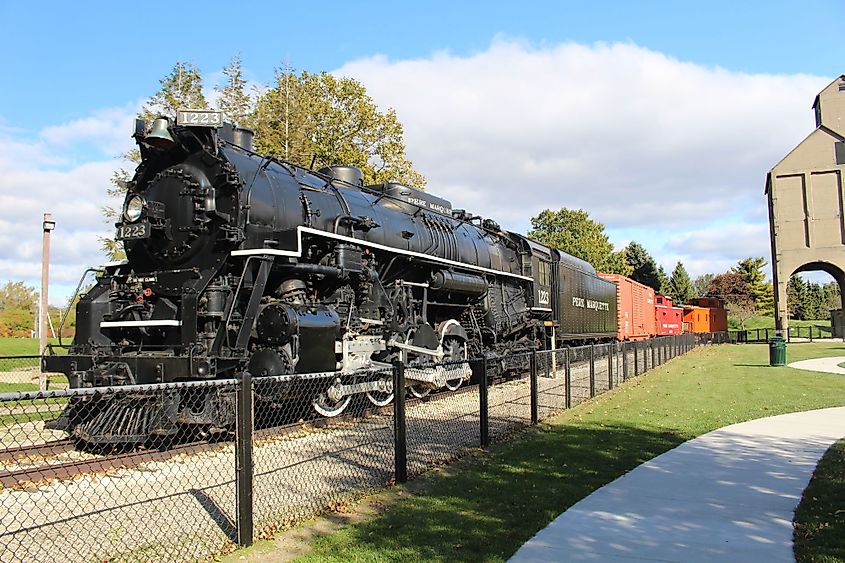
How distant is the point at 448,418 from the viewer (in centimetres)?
972

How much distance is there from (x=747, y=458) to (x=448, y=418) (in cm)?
A: 401

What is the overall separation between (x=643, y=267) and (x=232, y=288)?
77.0 meters

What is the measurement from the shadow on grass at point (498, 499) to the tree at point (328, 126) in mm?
21333

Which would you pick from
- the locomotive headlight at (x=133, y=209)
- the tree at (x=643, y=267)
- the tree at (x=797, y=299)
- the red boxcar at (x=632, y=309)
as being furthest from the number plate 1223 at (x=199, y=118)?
the tree at (x=797, y=299)

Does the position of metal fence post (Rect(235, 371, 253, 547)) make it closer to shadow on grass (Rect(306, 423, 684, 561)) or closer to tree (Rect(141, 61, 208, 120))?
shadow on grass (Rect(306, 423, 684, 561))

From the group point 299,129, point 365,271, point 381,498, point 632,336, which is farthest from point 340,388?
point 632,336

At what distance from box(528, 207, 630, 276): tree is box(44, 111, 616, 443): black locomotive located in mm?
56509

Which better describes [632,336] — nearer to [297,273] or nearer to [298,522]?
[297,273]

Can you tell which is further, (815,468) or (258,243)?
(258,243)

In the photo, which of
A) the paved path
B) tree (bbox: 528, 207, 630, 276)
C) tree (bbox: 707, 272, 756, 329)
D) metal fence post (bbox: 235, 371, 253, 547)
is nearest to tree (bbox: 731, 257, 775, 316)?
tree (bbox: 707, 272, 756, 329)

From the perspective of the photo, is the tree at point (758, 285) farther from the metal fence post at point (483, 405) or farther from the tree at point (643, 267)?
the metal fence post at point (483, 405)

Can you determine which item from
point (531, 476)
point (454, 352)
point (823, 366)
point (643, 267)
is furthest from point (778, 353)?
point (643, 267)

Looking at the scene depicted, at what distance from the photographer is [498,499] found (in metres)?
6.00

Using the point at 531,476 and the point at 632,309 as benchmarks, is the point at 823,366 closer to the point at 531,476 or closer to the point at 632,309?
the point at 632,309
